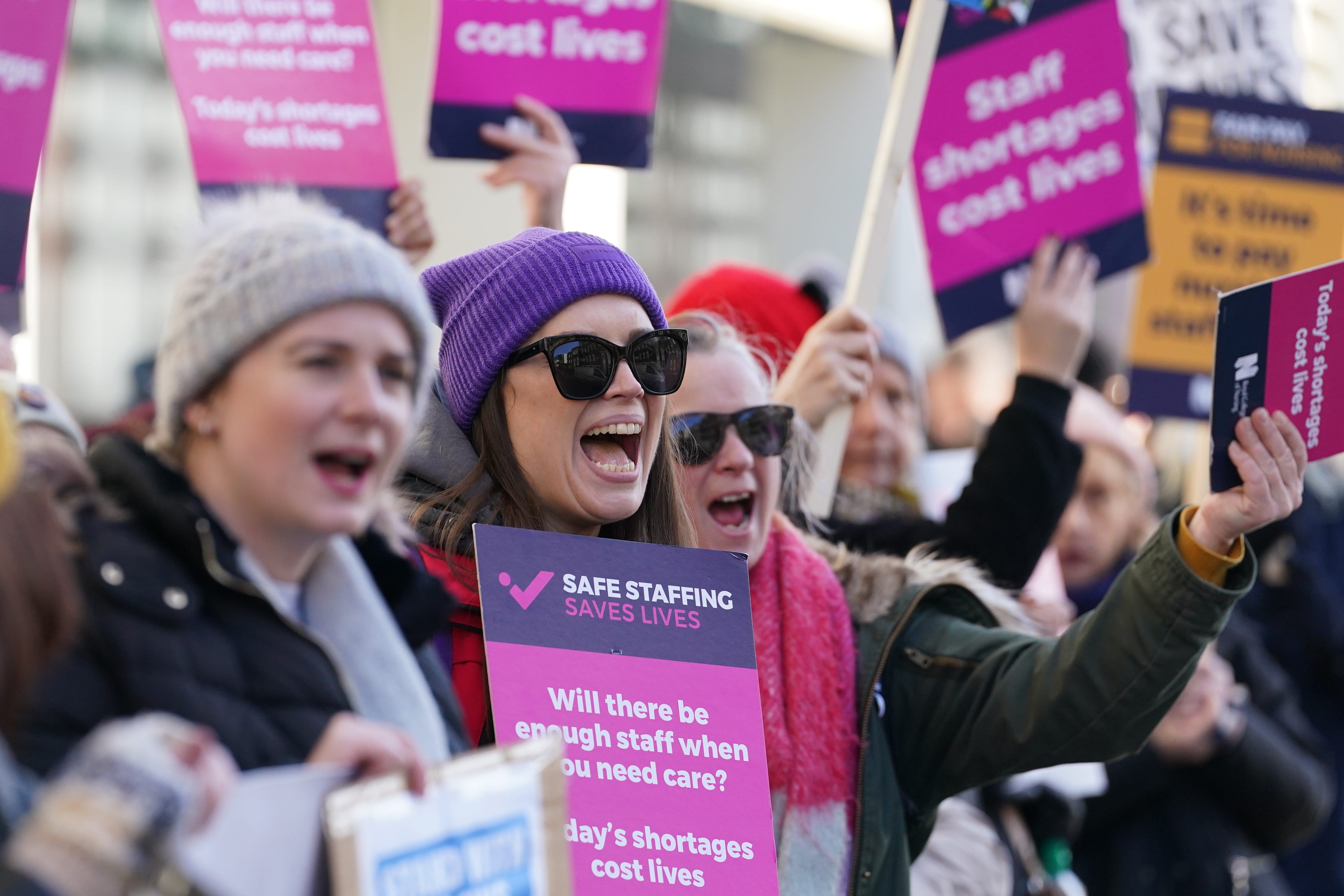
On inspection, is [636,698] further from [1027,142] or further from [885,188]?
[1027,142]

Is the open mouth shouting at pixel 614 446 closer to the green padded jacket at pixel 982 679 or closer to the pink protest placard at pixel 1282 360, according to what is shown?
the green padded jacket at pixel 982 679

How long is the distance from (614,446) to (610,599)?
0.37m

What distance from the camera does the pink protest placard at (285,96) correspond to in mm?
3178

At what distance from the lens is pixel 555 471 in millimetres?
2271

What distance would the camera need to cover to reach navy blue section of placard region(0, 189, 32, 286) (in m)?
2.69

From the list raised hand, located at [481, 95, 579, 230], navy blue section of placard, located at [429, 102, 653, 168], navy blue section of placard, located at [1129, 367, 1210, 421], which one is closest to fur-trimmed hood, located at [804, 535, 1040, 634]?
raised hand, located at [481, 95, 579, 230]

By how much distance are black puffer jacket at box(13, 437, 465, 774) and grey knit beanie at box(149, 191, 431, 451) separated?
84mm

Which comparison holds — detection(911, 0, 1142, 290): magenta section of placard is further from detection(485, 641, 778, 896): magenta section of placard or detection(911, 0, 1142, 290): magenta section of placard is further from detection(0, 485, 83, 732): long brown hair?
detection(0, 485, 83, 732): long brown hair

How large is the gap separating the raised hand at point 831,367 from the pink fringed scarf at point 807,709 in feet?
1.96

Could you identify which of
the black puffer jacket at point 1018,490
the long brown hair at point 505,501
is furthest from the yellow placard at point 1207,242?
the long brown hair at point 505,501

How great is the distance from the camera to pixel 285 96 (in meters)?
3.26

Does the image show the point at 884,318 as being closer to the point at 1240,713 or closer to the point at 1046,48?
the point at 1046,48

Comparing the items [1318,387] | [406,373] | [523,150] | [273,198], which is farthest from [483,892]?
[523,150]

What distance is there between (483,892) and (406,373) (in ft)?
1.52
